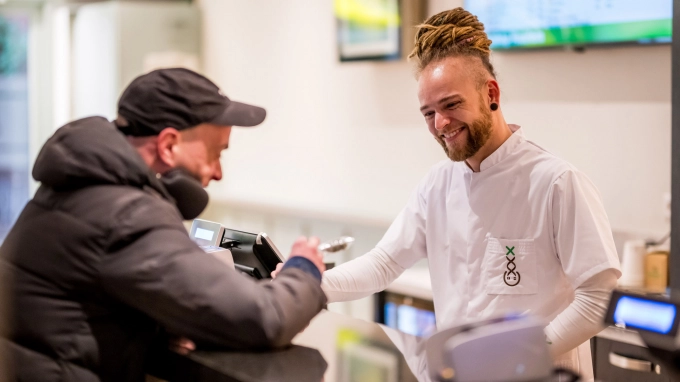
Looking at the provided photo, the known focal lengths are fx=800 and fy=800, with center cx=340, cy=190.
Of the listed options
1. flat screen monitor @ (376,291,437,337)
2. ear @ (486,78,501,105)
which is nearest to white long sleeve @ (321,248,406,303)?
ear @ (486,78,501,105)

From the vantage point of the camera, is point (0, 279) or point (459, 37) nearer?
point (0, 279)

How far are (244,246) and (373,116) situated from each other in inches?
98.7

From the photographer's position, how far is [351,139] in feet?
15.3

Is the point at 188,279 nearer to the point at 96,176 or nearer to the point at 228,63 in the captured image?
the point at 96,176

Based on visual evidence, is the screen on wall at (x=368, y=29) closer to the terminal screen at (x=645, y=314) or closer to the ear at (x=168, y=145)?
the ear at (x=168, y=145)

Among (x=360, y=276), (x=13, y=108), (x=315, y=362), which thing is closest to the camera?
(x=315, y=362)

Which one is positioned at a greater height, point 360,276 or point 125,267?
point 125,267

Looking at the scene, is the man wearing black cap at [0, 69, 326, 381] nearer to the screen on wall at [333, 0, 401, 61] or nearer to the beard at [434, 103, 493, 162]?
the beard at [434, 103, 493, 162]

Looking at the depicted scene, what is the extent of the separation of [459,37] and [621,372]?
142 centimetres

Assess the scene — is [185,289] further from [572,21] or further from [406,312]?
[406,312]

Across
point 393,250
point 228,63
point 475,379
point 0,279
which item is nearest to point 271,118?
point 228,63

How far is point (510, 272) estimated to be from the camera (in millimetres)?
2033

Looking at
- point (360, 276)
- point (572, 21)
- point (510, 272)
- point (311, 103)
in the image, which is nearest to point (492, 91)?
point (510, 272)

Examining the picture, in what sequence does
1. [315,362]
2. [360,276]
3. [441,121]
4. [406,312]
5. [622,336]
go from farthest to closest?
[406,312] < [622,336] < [360,276] < [441,121] < [315,362]
